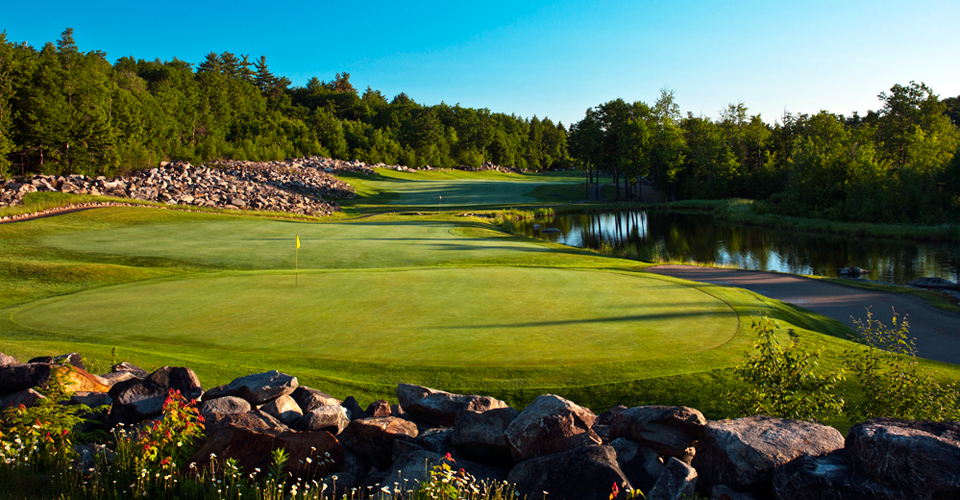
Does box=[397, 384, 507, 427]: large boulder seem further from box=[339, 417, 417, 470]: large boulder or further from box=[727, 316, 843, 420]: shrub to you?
box=[727, 316, 843, 420]: shrub

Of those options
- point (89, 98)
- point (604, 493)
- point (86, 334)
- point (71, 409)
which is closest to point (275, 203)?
point (89, 98)

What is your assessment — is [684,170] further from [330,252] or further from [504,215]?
[330,252]

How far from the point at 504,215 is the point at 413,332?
129 feet

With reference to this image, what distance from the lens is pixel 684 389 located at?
7.08 metres

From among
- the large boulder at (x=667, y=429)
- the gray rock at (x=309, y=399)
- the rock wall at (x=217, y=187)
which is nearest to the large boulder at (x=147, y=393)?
the gray rock at (x=309, y=399)

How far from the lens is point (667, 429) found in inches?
178

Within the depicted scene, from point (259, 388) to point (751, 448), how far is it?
4685 mm

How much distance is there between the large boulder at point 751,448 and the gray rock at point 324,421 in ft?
10.7

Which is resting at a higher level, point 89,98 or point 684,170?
point 89,98

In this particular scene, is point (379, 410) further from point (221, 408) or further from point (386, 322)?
point (386, 322)

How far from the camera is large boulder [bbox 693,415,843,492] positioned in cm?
384

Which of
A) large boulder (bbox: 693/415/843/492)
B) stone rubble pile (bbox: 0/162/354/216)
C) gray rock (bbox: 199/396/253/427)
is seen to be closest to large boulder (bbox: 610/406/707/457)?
large boulder (bbox: 693/415/843/492)

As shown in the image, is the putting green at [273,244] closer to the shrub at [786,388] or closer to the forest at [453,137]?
the shrub at [786,388]

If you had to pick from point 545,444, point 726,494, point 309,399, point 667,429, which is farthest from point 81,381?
point 726,494
